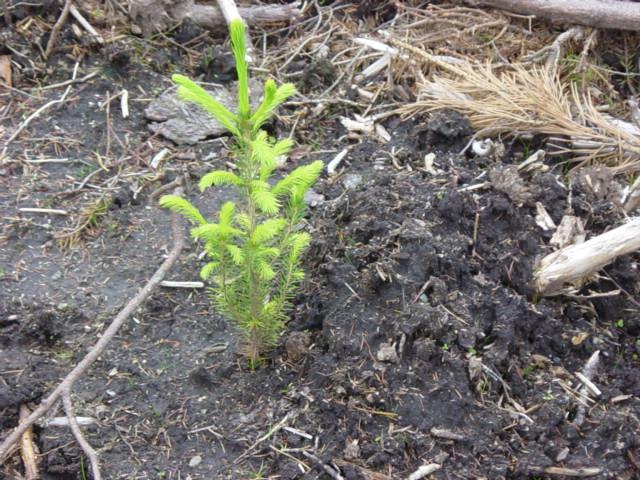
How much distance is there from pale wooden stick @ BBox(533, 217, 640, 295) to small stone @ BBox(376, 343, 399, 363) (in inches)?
29.8

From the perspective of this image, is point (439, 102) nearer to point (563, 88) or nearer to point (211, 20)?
point (563, 88)

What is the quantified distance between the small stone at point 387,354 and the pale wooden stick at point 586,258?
0.76 m

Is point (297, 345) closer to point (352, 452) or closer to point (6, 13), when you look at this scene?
point (352, 452)

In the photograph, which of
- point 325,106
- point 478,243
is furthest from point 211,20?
point 478,243

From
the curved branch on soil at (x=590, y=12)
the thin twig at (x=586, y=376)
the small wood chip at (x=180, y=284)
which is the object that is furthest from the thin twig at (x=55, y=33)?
the thin twig at (x=586, y=376)

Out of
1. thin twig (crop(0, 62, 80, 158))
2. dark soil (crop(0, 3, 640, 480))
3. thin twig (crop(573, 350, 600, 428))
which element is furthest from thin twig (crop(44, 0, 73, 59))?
thin twig (crop(573, 350, 600, 428))

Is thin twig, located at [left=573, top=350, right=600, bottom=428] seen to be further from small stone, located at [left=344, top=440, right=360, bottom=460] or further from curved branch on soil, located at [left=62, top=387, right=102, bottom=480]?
curved branch on soil, located at [left=62, top=387, right=102, bottom=480]

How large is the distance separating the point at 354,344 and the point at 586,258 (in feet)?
3.61

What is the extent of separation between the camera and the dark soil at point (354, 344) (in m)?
2.63

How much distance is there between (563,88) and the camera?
4.02m

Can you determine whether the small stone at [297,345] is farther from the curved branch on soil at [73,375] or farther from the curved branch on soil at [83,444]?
the curved branch on soil at [83,444]

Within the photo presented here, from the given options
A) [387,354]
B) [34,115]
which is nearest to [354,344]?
[387,354]

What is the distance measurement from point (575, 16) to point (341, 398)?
287cm

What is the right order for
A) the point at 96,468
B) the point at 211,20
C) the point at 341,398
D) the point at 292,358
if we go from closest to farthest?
the point at 96,468, the point at 341,398, the point at 292,358, the point at 211,20
